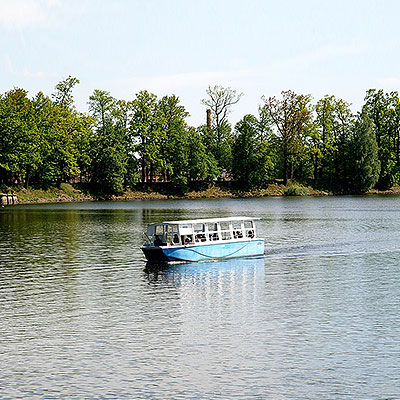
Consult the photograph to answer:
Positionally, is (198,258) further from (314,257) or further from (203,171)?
(203,171)

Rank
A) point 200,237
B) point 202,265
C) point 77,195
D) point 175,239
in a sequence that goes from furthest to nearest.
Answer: point 77,195, point 200,237, point 175,239, point 202,265

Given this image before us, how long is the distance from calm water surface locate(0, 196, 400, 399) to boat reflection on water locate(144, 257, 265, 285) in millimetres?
171

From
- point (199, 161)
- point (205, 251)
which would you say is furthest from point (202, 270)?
point (199, 161)

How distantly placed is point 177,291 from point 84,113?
469 feet

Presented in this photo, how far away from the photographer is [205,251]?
60.8m

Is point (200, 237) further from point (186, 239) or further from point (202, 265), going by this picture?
point (202, 265)

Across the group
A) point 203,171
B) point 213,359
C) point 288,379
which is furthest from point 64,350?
point 203,171

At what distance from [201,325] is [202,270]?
19616 mm

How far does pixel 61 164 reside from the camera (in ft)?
575

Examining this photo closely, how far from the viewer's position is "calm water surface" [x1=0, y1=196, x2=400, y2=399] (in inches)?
1072

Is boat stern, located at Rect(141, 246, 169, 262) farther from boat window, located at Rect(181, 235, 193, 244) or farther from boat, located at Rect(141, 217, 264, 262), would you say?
boat window, located at Rect(181, 235, 193, 244)

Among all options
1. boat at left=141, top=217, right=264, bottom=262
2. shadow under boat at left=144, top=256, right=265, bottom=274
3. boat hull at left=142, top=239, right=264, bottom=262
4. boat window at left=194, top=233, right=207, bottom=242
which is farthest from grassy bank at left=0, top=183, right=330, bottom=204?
shadow under boat at left=144, top=256, right=265, bottom=274

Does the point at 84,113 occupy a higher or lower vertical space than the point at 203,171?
higher

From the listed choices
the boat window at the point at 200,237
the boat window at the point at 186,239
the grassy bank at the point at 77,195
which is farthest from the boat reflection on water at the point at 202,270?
the grassy bank at the point at 77,195
